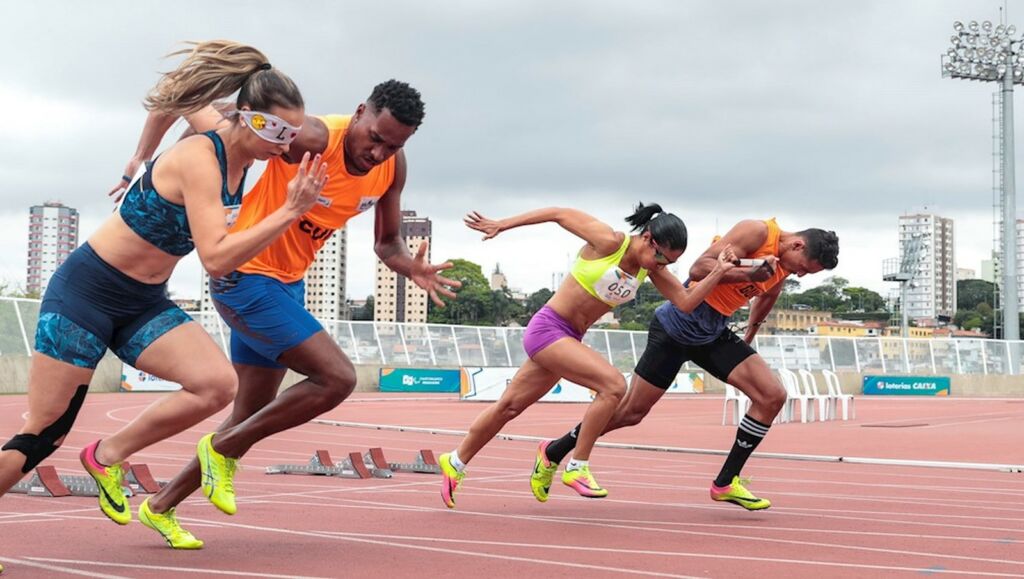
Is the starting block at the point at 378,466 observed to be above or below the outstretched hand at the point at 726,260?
below

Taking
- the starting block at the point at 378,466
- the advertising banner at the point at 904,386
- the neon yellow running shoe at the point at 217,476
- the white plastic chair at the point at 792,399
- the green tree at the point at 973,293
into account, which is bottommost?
the green tree at the point at 973,293

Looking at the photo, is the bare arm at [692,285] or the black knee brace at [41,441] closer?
the black knee brace at [41,441]

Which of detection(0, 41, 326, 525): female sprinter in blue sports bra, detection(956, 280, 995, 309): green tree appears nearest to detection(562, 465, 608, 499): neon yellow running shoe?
detection(0, 41, 326, 525): female sprinter in blue sports bra

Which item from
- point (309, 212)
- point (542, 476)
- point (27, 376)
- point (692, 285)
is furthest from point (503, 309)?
point (309, 212)

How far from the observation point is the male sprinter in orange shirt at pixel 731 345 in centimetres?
797

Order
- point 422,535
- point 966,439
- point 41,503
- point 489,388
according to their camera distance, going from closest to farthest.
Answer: point 422,535 → point 41,503 → point 966,439 → point 489,388

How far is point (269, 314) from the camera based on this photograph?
5.69 metres

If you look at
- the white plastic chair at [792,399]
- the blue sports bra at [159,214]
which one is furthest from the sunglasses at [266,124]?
the white plastic chair at [792,399]

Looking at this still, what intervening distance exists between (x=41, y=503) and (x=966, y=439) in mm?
13876

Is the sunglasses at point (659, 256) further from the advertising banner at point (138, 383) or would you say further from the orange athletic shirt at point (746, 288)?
the advertising banner at point (138, 383)

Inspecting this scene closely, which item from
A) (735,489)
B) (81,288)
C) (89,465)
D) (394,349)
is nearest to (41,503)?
(89,465)

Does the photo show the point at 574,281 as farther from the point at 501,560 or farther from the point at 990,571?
the point at 990,571

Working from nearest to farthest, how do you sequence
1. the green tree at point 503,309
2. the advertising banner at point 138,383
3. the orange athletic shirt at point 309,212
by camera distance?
the orange athletic shirt at point 309,212 → the advertising banner at point 138,383 → the green tree at point 503,309

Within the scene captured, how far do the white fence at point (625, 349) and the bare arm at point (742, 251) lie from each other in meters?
28.2
